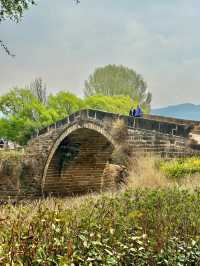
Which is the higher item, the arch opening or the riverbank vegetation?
the riverbank vegetation

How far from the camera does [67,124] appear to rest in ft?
80.3

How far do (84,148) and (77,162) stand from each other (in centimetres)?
136

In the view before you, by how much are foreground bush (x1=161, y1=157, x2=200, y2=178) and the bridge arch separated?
8.29 m

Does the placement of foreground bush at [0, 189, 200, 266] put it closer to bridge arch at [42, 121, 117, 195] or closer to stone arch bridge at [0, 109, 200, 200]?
stone arch bridge at [0, 109, 200, 200]

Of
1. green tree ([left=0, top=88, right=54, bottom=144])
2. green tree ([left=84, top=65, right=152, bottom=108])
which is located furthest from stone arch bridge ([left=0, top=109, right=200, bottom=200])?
green tree ([left=84, top=65, right=152, bottom=108])

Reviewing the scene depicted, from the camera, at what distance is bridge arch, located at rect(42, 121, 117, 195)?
79.1ft

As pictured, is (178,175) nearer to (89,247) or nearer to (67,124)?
(89,247)

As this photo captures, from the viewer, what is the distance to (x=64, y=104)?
42.1 m

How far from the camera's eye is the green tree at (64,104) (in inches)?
1644

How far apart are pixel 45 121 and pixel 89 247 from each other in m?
36.1

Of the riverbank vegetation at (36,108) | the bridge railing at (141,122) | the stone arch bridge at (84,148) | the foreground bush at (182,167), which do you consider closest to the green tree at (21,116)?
the riverbank vegetation at (36,108)

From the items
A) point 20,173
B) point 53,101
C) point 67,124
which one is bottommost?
point 20,173

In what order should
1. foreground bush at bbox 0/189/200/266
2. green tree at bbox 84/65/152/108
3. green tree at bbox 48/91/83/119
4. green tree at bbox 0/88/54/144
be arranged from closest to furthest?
foreground bush at bbox 0/189/200/266
green tree at bbox 0/88/54/144
green tree at bbox 48/91/83/119
green tree at bbox 84/65/152/108

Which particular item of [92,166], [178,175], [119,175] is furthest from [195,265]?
[92,166]
